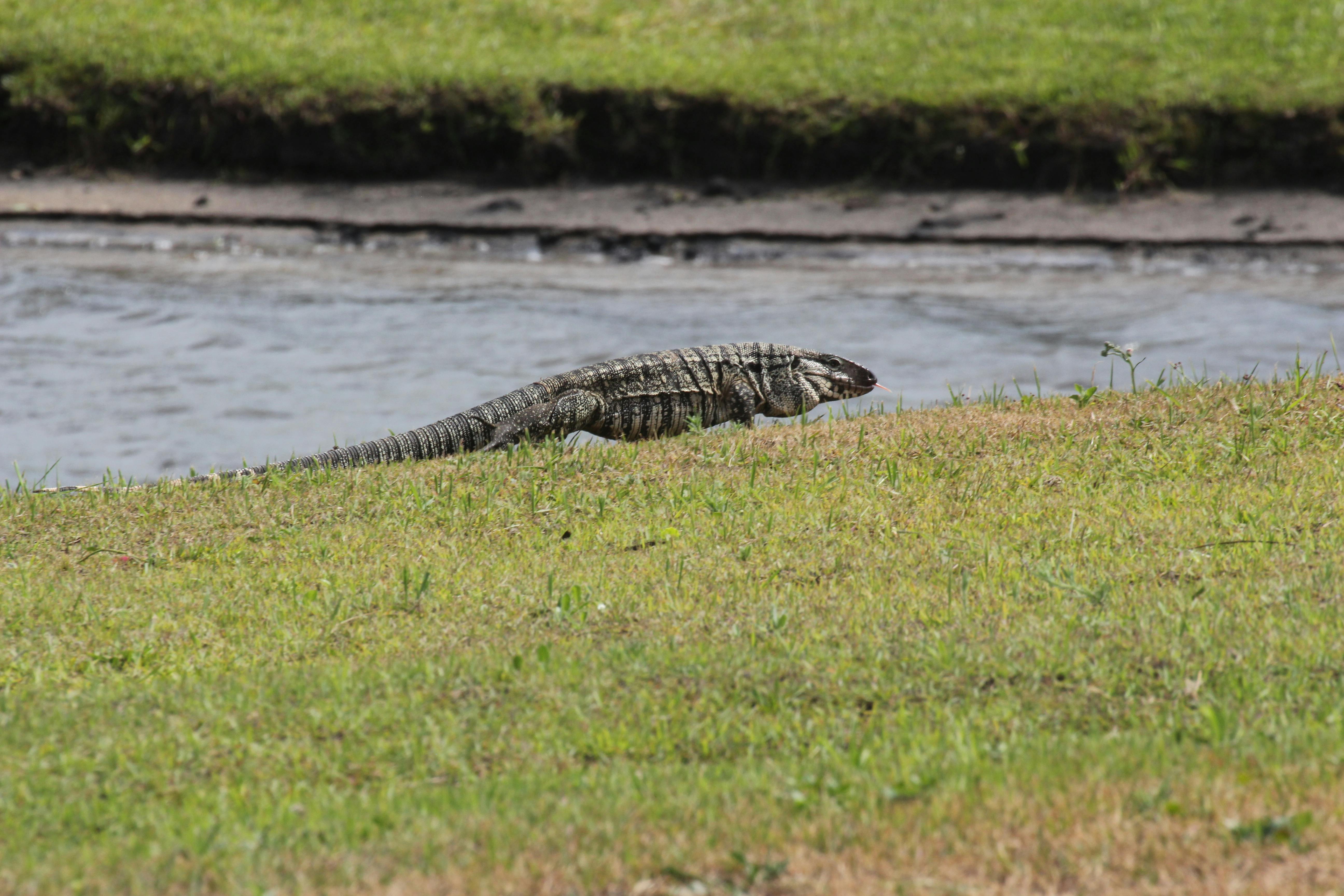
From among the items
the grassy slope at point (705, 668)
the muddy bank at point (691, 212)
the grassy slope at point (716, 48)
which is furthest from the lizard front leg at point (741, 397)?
the grassy slope at point (716, 48)

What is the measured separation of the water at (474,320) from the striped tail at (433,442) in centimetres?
424

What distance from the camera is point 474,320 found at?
16.9 metres

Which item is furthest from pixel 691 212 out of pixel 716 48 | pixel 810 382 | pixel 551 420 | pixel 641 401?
pixel 551 420

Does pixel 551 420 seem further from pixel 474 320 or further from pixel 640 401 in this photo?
pixel 474 320

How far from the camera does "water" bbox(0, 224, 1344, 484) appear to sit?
14.3 metres

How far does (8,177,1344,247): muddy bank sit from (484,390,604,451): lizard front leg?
9.50m

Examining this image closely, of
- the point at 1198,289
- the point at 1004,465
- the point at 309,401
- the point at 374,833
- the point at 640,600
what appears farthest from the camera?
the point at 1198,289

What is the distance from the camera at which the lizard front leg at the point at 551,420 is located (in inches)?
341

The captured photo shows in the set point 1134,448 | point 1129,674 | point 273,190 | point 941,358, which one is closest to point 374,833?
point 1129,674

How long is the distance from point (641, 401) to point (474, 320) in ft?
26.3

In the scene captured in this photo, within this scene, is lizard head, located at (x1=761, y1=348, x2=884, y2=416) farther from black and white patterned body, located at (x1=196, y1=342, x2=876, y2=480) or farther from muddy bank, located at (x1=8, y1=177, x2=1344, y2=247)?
muddy bank, located at (x1=8, y1=177, x2=1344, y2=247)

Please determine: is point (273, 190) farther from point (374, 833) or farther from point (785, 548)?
point (374, 833)

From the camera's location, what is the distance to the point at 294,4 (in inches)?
872

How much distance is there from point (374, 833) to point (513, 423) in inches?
195
